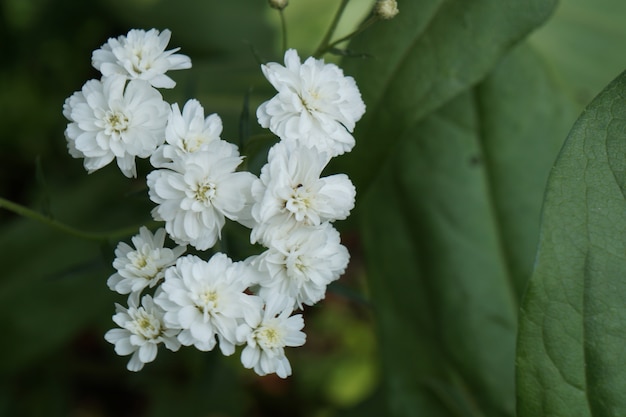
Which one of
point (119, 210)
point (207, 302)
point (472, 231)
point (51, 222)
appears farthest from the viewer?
point (119, 210)

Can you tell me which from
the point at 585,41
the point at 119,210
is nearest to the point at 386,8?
the point at 585,41

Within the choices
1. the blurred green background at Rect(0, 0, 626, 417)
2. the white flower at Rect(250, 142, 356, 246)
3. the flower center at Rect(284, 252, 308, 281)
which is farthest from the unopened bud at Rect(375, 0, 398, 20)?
the blurred green background at Rect(0, 0, 626, 417)

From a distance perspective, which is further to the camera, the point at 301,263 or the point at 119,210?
the point at 119,210

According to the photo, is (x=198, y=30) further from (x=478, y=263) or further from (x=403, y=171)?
(x=478, y=263)

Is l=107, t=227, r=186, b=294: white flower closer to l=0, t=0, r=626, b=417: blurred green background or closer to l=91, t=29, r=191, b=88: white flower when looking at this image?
l=91, t=29, r=191, b=88: white flower

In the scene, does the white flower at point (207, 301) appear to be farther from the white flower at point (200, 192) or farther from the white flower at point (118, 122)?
the white flower at point (118, 122)

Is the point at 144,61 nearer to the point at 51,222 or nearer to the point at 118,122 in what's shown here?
the point at 118,122
